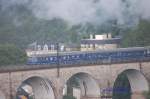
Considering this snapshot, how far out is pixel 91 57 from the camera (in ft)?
168

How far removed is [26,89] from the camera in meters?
60.8

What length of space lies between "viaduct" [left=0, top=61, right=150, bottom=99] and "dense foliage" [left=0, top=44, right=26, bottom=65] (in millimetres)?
13336

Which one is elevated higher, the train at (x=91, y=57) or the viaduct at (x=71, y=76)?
the train at (x=91, y=57)

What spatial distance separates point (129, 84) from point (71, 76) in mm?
9711

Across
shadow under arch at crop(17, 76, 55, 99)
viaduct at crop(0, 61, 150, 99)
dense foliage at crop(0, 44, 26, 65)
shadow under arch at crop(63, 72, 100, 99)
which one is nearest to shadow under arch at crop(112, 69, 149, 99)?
viaduct at crop(0, 61, 150, 99)

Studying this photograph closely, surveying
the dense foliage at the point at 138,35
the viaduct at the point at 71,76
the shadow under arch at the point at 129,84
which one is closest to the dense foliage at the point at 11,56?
the shadow under arch at the point at 129,84

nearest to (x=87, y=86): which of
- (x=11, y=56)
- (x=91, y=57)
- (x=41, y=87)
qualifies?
(x=91, y=57)

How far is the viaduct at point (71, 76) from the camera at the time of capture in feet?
143

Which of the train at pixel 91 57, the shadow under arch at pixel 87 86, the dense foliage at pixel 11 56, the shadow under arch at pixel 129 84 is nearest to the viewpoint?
the train at pixel 91 57

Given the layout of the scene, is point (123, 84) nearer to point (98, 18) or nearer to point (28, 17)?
point (98, 18)

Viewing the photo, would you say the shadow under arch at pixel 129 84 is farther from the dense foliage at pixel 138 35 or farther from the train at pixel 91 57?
the dense foliage at pixel 138 35

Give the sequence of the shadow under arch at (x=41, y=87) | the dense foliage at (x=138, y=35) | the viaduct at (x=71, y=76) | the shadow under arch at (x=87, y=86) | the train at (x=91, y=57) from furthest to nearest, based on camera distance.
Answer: the dense foliage at (x=138, y=35)
the shadow under arch at (x=87, y=86)
the train at (x=91, y=57)
the shadow under arch at (x=41, y=87)
the viaduct at (x=71, y=76)

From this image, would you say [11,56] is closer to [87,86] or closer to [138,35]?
[87,86]

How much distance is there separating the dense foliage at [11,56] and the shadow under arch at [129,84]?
1304 cm
